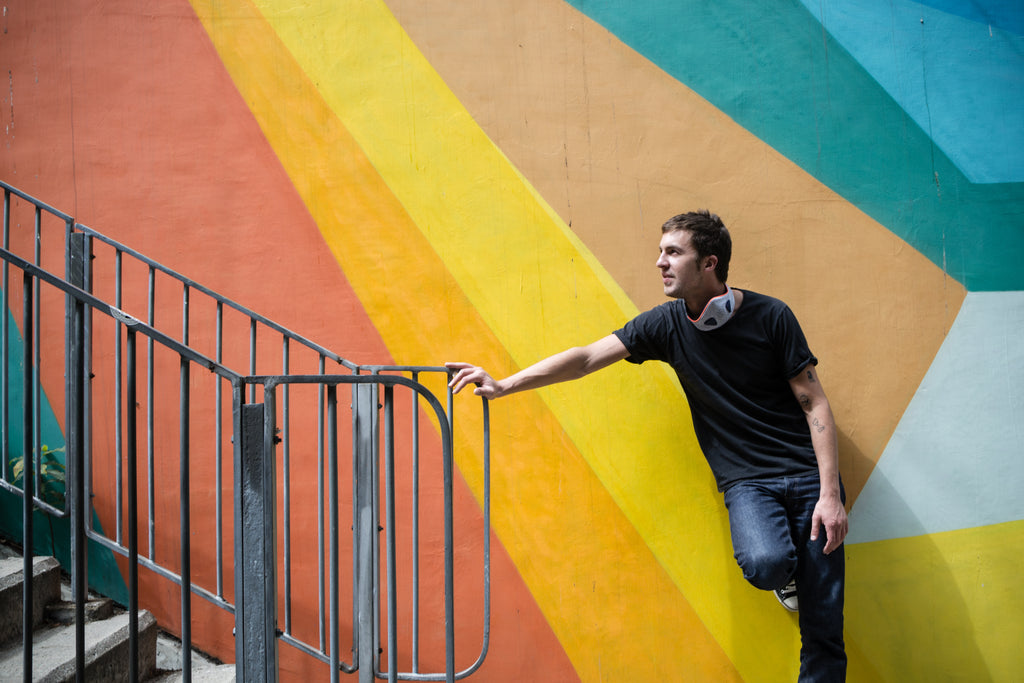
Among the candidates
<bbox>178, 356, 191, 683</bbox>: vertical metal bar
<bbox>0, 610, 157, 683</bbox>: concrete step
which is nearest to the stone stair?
<bbox>0, 610, 157, 683</bbox>: concrete step

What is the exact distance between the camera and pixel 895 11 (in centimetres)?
283

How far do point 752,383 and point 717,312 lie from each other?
0.29 metres

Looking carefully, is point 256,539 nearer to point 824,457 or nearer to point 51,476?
point 824,457

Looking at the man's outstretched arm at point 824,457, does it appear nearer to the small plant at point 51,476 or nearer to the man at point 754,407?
the man at point 754,407

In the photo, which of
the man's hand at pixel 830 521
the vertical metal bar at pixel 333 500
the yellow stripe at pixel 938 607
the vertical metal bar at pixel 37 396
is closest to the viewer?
the vertical metal bar at pixel 333 500

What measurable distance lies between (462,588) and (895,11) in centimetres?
309

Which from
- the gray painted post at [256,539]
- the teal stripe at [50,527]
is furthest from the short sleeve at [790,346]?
the teal stripe at [50,527]

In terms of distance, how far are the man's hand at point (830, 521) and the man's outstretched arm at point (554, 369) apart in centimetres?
84

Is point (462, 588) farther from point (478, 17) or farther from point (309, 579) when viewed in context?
point (478, 17)

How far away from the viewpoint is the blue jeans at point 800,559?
2.19 m

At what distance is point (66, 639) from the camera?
2.32m

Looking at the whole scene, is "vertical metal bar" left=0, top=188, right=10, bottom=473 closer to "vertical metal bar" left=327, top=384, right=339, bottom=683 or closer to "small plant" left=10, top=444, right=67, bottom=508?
"small plant" left=10, top=444, right=67, bottom=508

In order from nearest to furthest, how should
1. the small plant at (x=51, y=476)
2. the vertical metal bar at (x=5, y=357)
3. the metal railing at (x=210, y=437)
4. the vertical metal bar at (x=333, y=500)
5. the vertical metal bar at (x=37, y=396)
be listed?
the vertical metal bar at (x=333, y=500) → the vertical metal bar at (x=5, y=357) → the metal railing at (x=210, y=437) → the vertical metal bar at (x=37, y=396) → the small plant at (x=51, y=476)

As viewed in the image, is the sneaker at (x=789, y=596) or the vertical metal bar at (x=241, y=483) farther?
the sneaker at (x=789, y=596)
